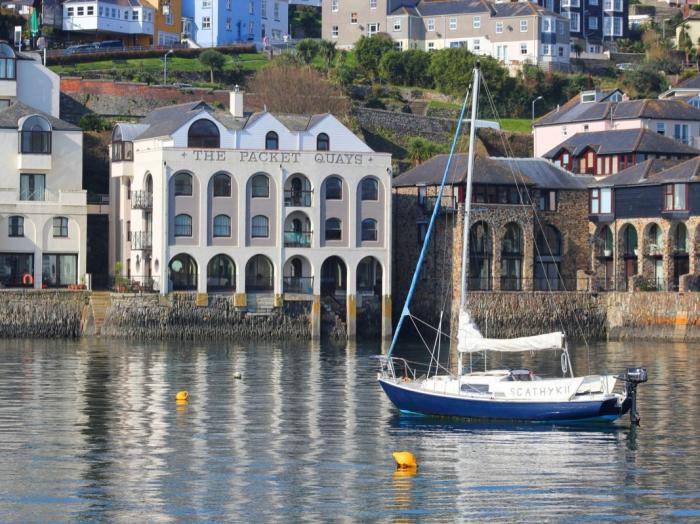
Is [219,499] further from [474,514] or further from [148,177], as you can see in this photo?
[148,177]

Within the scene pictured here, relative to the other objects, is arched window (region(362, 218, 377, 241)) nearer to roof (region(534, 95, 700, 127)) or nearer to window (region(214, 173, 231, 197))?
window (region(214, 173, 231, 197))

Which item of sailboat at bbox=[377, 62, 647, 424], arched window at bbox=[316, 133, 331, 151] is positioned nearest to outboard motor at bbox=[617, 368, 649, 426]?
sailboat at bbox=[377, 62, 647, 424]

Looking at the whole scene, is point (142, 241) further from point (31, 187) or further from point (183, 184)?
point (31, 187)

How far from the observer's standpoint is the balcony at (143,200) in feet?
329

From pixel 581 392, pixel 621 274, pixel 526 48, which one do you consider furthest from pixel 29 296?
pixel 526 48

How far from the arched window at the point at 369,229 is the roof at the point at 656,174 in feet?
50.5

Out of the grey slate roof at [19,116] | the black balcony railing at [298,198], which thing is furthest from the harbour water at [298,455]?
the grey slate roof at [19,116]

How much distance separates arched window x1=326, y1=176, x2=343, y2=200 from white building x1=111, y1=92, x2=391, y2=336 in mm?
55

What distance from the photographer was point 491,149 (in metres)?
130

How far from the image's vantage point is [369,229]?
103 metres

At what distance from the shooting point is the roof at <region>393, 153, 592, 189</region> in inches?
4134

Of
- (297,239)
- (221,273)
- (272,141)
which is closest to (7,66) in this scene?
(272,141)

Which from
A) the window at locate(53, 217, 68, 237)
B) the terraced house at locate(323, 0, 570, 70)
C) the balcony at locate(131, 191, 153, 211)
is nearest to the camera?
the balcony at locate(131, 191, 153, 211)

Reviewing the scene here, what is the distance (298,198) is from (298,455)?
48713 millimetres
